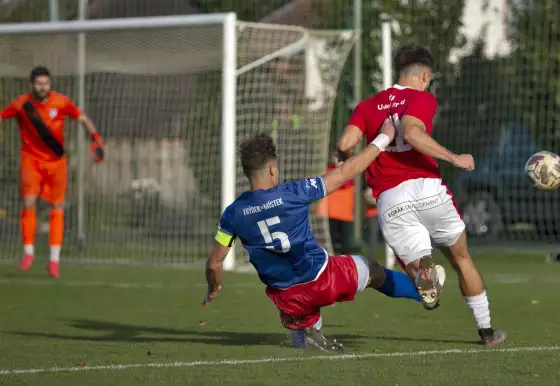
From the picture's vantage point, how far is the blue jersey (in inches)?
277

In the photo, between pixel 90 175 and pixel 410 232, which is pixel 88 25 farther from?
pixel 410 232

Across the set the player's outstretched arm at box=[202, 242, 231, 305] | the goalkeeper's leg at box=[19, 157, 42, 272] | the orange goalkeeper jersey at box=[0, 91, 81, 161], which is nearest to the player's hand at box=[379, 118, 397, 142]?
the player's outstretched arm at box=[202, 242, 231, 305]

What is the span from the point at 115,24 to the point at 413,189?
26.6 feet

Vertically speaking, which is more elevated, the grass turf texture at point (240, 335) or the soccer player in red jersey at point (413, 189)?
the soccer player in red jersey at point (413, 189)

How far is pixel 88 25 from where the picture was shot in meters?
14.9

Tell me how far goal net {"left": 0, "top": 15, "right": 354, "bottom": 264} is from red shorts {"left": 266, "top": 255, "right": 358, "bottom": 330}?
7421 millimetres

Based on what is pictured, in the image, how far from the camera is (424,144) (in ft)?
23.5

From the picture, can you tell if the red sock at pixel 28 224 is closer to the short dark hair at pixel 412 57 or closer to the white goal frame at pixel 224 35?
the white goal frame at pixel 224 35

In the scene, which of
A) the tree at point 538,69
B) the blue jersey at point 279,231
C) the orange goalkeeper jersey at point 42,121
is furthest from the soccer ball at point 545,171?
the tree at point 538,69

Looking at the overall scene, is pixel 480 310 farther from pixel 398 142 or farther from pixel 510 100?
pixel 510 100

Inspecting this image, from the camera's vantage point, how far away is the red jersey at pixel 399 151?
7.45m

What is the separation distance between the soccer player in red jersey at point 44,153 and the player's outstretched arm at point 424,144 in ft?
19.9

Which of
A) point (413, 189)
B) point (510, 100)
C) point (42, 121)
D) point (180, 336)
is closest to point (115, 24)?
point (42, 121)

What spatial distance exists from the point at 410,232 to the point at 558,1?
1046cm
